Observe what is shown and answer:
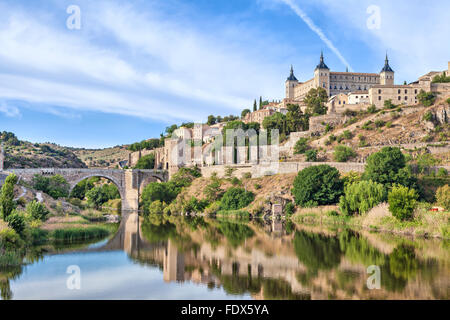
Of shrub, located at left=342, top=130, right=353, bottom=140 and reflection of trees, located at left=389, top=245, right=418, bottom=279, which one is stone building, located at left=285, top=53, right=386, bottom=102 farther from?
reflection of trees, located at left=389, top=245, right=418, bottom=279

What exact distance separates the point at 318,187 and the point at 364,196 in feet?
24.6

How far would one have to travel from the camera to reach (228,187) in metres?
52.8

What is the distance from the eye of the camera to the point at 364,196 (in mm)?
32812

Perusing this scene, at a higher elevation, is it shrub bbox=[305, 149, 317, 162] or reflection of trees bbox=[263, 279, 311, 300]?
shrub bbox=[305, 149, 317, 162]

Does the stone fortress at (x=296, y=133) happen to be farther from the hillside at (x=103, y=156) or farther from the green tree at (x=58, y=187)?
the green tree at (x=58, y=187)

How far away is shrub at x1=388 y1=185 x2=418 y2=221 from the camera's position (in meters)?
27.5

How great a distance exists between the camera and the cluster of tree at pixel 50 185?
40500 millimetres

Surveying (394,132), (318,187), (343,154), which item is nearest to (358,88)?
(394,132)

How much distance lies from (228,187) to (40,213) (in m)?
29.2

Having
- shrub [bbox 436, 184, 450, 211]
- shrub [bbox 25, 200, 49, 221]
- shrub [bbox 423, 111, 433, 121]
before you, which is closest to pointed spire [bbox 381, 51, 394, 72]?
shrub [bbox 423, 111, 433, 121]

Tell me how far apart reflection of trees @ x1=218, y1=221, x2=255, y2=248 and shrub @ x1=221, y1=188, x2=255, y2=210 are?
9.84 m

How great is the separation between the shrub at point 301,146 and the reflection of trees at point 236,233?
93.6ft

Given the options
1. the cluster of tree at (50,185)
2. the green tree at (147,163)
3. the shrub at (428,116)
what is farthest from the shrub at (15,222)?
the green tree at (147,163)
